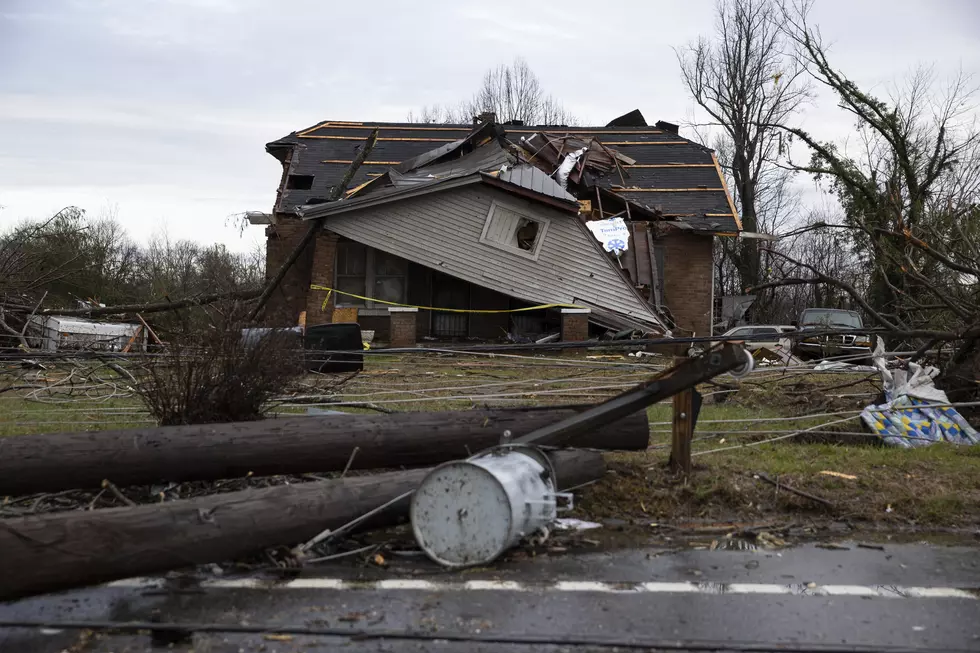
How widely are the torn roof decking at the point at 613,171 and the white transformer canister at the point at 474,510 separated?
1830 centimetres

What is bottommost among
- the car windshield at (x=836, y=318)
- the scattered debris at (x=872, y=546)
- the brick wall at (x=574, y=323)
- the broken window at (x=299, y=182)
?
the scattered debris at (x=872, y=546)

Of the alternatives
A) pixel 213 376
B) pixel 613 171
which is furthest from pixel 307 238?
pixel 213 376

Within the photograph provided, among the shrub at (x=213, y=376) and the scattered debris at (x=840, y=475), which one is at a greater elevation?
the shrub at (x=213, y=376)

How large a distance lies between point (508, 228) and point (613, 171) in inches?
230

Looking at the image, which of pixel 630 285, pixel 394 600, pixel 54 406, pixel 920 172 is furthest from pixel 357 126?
pixel 394 600

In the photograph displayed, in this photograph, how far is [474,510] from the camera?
16.7 ft

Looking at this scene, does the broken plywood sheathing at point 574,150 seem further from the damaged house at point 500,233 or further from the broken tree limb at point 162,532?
the broken tree limb at point 162,532

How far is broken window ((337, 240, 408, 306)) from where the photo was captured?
72.5 ft

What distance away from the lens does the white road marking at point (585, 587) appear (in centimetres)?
483

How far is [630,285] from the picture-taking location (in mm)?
20719

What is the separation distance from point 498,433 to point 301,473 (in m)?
1.52

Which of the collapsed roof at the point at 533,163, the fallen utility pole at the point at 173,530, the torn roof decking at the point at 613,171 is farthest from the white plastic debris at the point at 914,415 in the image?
the torn roof decking at the point at 613,171

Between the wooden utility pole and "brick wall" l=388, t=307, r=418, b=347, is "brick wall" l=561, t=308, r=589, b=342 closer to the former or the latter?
"brick wall" l=388, t=307, r=418, b=347

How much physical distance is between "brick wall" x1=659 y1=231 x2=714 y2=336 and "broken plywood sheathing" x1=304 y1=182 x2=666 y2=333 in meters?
3.02
